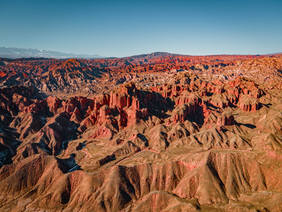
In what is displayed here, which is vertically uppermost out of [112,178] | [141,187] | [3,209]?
[112,178]

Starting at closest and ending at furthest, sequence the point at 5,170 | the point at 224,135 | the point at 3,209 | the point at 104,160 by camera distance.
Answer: the point at 3,209
the point at 5,170
the point at 104,160
the point at 224,135

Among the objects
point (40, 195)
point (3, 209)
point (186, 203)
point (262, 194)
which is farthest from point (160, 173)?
point (3, 209)

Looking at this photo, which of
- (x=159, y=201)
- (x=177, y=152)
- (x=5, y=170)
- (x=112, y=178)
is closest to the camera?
(x=159, y=201)

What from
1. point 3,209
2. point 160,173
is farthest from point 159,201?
point 3,209

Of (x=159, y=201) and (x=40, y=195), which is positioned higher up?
(x=159, y=201)

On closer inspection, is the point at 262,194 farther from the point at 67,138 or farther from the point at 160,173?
the point at 67,138

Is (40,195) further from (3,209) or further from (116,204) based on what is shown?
(116,204)

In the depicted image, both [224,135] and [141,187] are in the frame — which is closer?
[141,187]

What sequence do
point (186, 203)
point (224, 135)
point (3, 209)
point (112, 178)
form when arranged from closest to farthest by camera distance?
point (186, 203) < point (3, 209) < point (112, 178) < point (224, 135)

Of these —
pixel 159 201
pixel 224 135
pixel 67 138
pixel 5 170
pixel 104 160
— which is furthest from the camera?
pixel 67 138
